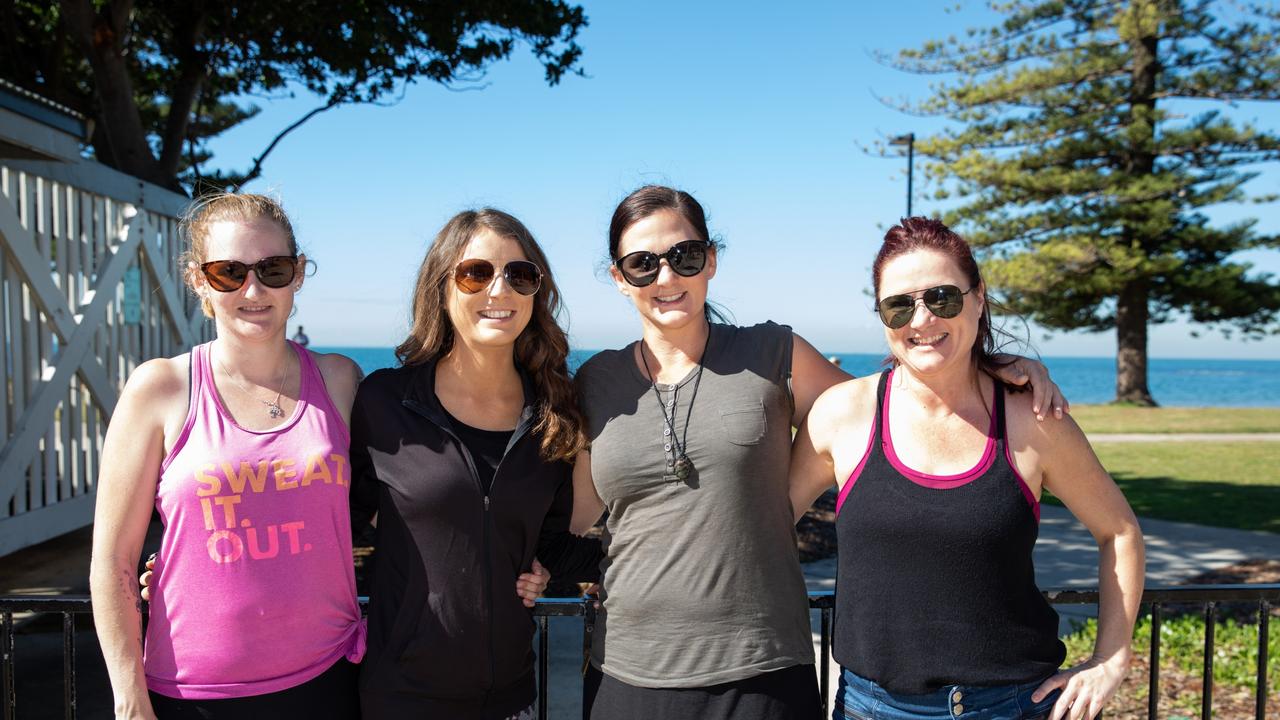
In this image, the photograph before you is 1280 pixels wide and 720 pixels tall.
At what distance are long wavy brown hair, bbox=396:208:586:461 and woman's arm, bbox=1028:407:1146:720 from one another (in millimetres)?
1223

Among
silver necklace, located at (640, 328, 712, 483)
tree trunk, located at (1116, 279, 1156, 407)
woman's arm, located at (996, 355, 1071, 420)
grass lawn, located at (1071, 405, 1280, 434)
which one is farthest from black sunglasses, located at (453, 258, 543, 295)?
tree trunk, located at (1116, 279, 1156, 407)

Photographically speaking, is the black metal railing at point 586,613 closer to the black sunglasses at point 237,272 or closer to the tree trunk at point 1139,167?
the black sunglasses at point 237,272

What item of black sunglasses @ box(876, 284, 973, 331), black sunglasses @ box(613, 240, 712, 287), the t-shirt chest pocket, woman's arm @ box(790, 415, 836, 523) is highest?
black sunglasses @ box(613, 240, 712, 287)

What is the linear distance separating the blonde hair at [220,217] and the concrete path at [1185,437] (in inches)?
745

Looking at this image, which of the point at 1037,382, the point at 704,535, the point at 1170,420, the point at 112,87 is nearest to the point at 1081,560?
the point at 1037,382

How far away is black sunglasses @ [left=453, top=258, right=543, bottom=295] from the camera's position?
257 centimetres

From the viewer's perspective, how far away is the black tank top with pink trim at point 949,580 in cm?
215

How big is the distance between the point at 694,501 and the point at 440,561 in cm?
67

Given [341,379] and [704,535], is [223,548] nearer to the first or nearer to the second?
[341,379]

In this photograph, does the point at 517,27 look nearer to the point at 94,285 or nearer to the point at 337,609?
the point at 94,285

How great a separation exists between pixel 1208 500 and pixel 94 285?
12.5 metres

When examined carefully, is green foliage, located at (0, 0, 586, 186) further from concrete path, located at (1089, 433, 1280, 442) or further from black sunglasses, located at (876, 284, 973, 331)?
concrete path, located at (1089, 433, 1280, 442)

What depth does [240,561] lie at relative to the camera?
217 cm

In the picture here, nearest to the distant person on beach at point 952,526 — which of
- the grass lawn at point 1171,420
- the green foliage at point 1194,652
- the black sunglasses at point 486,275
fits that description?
the black sunglasses at point 486,275
